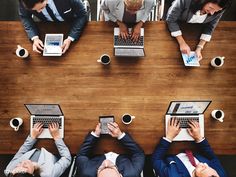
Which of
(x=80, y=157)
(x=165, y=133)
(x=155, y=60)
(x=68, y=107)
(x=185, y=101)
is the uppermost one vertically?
(x=155, y=60)

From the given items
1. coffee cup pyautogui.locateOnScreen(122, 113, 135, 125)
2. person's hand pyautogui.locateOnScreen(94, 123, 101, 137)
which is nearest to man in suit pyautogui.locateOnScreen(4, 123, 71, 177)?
person's hand pyautogui.locateOnScreen(94, 123, 101, 137)

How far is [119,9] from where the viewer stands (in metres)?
2.17

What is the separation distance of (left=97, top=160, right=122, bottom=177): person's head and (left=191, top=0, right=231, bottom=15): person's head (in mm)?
1284

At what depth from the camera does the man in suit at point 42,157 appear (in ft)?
6.73

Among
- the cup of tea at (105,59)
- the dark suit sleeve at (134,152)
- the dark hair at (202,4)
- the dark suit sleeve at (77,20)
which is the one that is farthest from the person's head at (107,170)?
the dark hair at (202,4)

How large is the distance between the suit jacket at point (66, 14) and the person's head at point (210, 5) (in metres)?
0.87

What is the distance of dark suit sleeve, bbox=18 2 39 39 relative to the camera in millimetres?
2225

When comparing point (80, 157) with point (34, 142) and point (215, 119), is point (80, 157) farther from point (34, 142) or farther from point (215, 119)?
point (215, 119)

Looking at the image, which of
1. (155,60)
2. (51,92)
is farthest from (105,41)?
(51,92)

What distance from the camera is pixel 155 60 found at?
224 cm

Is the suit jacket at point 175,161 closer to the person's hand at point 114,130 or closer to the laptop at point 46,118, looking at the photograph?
the person's hand at point 114,130

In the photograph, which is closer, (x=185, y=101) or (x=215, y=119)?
(x=185, y=101)

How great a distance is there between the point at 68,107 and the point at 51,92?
180 millimetres

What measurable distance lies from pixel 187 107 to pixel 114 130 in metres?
0.57
